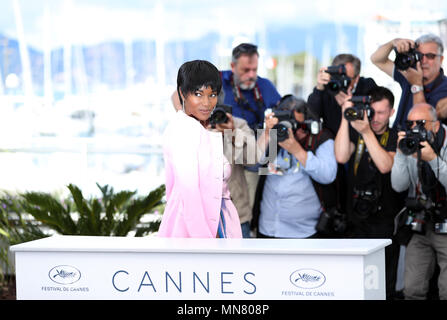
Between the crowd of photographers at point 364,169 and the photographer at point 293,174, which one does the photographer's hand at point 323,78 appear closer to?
the crowd of photographers at point 364,169

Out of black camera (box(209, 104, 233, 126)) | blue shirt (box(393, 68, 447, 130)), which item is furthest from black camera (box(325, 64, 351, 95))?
black camera (box(209, 104, 233, 126))

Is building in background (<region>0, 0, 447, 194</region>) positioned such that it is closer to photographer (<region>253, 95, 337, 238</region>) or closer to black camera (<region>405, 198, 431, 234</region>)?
photographer (<region>253, 95, 337, 238</region>)

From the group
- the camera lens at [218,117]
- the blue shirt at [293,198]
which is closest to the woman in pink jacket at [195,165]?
the camera lens at [218,117]

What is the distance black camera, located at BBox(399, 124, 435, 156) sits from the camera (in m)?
5.22

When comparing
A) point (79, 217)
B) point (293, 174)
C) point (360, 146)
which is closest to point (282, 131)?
point (293, 174)

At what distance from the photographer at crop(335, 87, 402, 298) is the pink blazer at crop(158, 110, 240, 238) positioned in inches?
76.2

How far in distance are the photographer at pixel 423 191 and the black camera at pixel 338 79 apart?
28.1 inches

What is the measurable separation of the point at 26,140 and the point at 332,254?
20.6ft

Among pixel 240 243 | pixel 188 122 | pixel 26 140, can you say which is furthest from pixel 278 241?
pixel 26 140

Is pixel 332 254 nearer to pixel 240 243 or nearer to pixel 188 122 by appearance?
pixel 240 243

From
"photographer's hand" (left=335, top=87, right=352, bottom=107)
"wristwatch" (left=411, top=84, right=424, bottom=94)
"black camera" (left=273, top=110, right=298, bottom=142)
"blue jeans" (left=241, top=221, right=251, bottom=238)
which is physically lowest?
"blue jeans" (left=241, top=221, right=251, bottom=238)

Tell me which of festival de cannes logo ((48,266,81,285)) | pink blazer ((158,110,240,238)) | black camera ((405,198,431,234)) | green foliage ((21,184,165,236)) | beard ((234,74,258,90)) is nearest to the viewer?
festival de cannes logo ((48,266,81,285))

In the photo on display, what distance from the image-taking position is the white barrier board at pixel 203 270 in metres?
3.40

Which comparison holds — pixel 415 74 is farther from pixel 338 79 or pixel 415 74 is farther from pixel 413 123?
pixel 413 123
